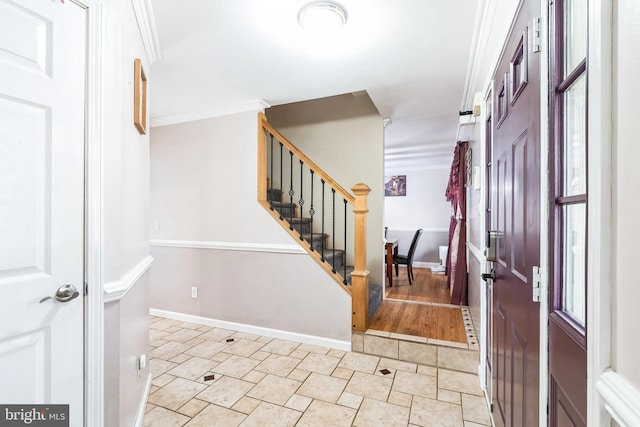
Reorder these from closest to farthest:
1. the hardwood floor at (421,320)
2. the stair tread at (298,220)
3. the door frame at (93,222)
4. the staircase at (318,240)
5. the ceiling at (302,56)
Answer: the door frame at (93,222) < the ceiling at (302,56) < the hardwood floor at (421,320) < the staircase at (318,240) < the stair tread at (298,220)

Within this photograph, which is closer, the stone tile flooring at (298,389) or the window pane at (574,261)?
the window pane at (574,261)

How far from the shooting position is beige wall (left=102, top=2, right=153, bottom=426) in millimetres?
1258

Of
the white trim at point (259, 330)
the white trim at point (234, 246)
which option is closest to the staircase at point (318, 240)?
the white trim at point (234, 246)

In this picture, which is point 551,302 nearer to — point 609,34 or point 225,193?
point 609,34

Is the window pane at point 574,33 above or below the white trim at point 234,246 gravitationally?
above

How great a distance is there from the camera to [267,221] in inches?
117

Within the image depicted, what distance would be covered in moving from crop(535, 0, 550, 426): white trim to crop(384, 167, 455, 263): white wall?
242 inches

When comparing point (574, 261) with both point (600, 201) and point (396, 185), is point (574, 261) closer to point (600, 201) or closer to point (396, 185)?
point (600, 201)

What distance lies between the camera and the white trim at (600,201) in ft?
1.86

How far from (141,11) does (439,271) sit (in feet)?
19.6

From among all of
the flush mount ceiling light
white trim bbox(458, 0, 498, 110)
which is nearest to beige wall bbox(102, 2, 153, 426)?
the flush mount ceiling light

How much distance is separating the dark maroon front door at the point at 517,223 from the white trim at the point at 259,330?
1374 millimetres

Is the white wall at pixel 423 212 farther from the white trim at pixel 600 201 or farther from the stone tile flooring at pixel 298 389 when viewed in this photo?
the white trim at pixel 600 201

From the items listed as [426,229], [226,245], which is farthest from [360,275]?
[426,229]
